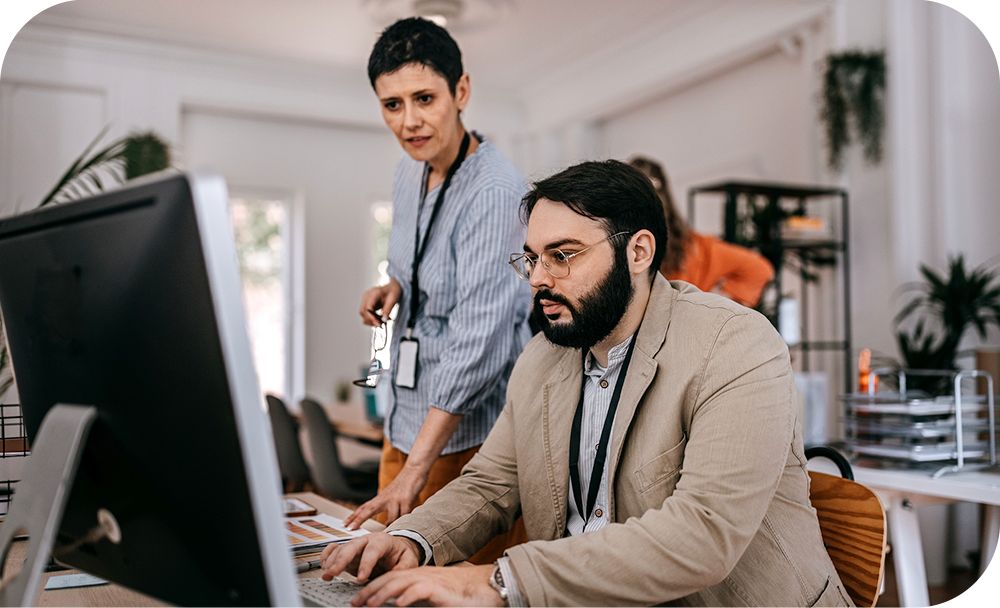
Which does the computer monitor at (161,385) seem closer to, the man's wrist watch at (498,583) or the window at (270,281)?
the man's wrist watch at (498,583)

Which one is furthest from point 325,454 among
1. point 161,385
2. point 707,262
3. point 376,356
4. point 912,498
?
point 161,385

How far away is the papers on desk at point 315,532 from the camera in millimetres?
1304

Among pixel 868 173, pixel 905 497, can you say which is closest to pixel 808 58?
pixel 868 173

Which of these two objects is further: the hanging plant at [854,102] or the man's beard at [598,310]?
the hanging plant at [854,102]

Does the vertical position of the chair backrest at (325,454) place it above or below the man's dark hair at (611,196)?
below

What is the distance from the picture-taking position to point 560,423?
1438 millimetres

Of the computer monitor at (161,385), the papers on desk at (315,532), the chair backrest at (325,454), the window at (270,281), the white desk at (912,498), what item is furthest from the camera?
the window at (270,281)

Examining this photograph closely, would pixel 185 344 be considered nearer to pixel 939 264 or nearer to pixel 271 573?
pixel 271 573

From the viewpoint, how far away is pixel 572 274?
4.73 feet

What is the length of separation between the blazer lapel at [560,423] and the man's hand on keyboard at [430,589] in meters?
0.33

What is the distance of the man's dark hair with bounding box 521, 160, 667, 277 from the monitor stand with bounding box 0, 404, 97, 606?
0.80m

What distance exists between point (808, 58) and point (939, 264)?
160 centimetres

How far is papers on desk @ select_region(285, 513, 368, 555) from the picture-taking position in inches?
51.3

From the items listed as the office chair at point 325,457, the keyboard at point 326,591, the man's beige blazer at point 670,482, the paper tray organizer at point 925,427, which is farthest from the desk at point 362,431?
the keyboard at point 326,591
